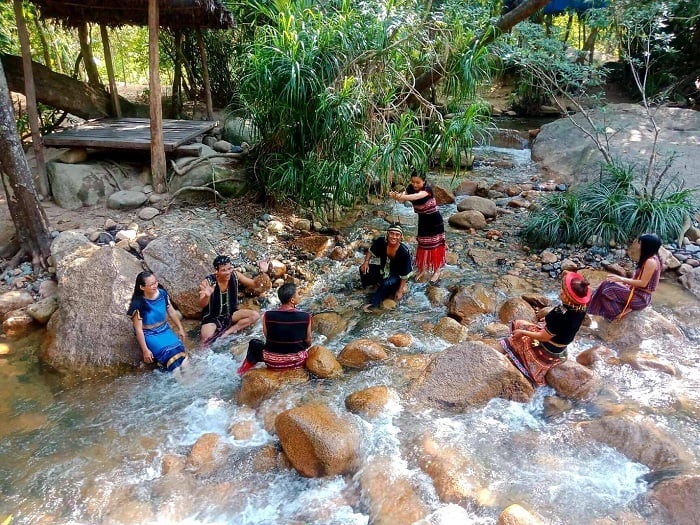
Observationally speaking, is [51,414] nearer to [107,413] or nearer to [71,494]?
[107,413]

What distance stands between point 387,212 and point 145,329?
431cm

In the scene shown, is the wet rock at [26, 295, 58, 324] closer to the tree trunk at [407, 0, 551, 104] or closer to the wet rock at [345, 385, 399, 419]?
the wet rock at [345, 385, 399, 419]

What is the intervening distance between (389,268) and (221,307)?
1888 millimetres

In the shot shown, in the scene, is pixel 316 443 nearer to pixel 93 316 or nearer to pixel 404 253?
pixel 404 253

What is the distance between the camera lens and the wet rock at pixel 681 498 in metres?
2.74

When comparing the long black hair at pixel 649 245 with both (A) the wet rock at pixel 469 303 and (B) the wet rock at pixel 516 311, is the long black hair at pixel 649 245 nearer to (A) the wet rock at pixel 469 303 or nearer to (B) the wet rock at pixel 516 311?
(B) the wet rock at pixel 516 311

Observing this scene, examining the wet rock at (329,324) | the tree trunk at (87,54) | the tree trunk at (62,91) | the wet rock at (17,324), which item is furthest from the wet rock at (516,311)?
the tree trunk at (87,54)

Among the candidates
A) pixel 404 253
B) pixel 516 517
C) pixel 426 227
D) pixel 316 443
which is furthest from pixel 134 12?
pixel 516 517

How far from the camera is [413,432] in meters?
3.57

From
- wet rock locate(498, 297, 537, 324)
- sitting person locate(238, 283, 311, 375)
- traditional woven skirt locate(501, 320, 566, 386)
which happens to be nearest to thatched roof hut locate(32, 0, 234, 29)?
sitting person locate(238, 283, 311, 375)

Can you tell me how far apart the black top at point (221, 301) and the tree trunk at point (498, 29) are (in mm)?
3654

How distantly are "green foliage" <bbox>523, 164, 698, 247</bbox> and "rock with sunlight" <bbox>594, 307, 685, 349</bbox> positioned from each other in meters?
1.73

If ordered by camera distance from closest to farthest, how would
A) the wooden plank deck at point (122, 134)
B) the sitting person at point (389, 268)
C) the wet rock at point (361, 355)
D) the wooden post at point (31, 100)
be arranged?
the wet rock at point (361, 355)
the sitting person at point (389, 268)
the wooden post at point (31, 100)
the wooden plank deck at point (122, 134)

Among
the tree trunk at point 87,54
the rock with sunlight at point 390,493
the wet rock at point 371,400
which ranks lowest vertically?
the rock with sunlight at point 390,493
